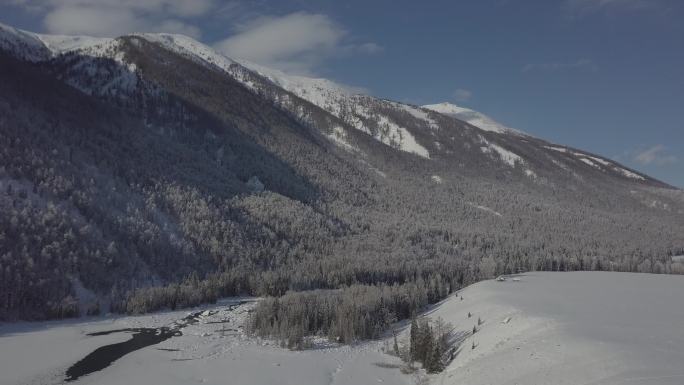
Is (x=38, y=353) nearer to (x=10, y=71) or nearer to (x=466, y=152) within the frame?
(x=10, y=71)

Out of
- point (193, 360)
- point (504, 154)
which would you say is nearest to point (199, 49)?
point (504, 154)

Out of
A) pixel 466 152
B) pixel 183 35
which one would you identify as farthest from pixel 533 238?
→ pixel 183 35

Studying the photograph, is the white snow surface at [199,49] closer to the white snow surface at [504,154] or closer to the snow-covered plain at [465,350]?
the white snow surface at [504,154]

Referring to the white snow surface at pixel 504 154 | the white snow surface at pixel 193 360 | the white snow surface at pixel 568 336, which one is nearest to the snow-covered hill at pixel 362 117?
the white snow surface at pixel 504 154

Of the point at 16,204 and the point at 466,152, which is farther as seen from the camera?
the point at 466,152

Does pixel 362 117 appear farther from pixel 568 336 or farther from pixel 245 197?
pixel 568 336
